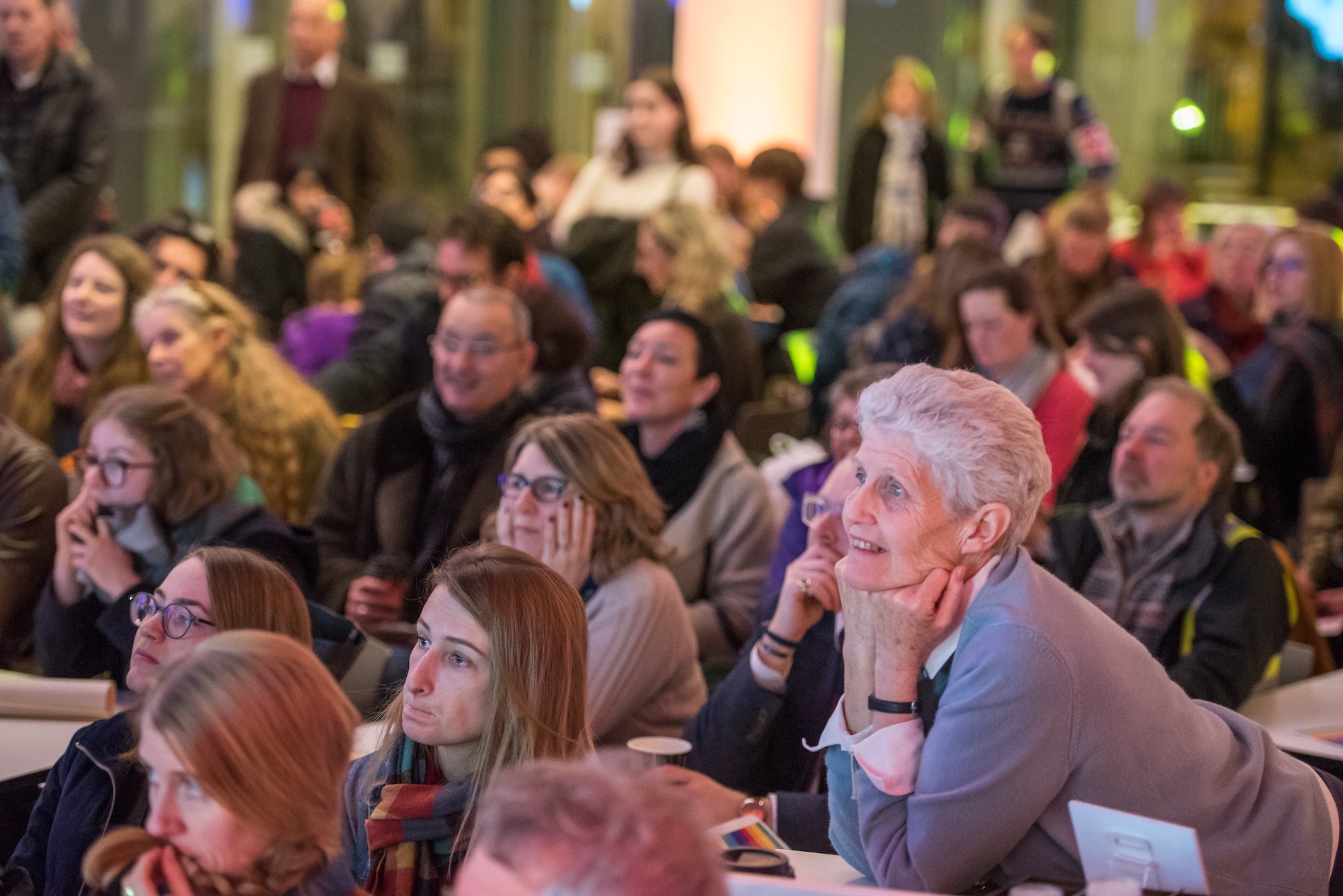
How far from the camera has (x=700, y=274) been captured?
6.27 m

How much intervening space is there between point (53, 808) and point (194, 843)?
0.76 meters

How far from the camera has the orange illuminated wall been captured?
1213 centimetres

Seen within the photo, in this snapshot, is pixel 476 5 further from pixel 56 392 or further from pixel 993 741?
pixel 993 741

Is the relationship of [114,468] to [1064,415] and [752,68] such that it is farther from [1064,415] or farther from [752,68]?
[752,68]

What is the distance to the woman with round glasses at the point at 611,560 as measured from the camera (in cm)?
314

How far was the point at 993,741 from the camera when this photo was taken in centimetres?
199

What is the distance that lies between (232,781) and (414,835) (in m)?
0.52

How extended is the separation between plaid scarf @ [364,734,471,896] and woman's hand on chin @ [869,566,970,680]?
2.14 feet

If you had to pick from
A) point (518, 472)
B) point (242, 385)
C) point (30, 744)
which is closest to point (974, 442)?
point (518, 472)

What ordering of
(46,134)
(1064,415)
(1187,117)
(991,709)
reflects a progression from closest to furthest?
(991,709), (1064,415), (46,134), (1187,117)

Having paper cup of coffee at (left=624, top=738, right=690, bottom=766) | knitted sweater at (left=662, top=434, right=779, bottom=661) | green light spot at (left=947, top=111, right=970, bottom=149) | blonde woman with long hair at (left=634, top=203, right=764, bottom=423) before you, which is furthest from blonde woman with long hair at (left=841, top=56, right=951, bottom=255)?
paper cup of coffee at (left=624, top=738, right=690, bottom=766)

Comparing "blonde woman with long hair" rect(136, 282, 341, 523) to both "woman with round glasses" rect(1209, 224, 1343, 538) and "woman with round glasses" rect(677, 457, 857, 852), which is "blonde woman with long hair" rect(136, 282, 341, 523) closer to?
"woman with round glasses" rect(677, 457, 857, 852)

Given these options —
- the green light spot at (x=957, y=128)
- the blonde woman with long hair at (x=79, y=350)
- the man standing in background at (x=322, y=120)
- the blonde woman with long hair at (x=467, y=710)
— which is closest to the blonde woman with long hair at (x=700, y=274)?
the blonde woman with long hair at (x=79, y=350)

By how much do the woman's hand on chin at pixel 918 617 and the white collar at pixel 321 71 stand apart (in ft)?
21.9
